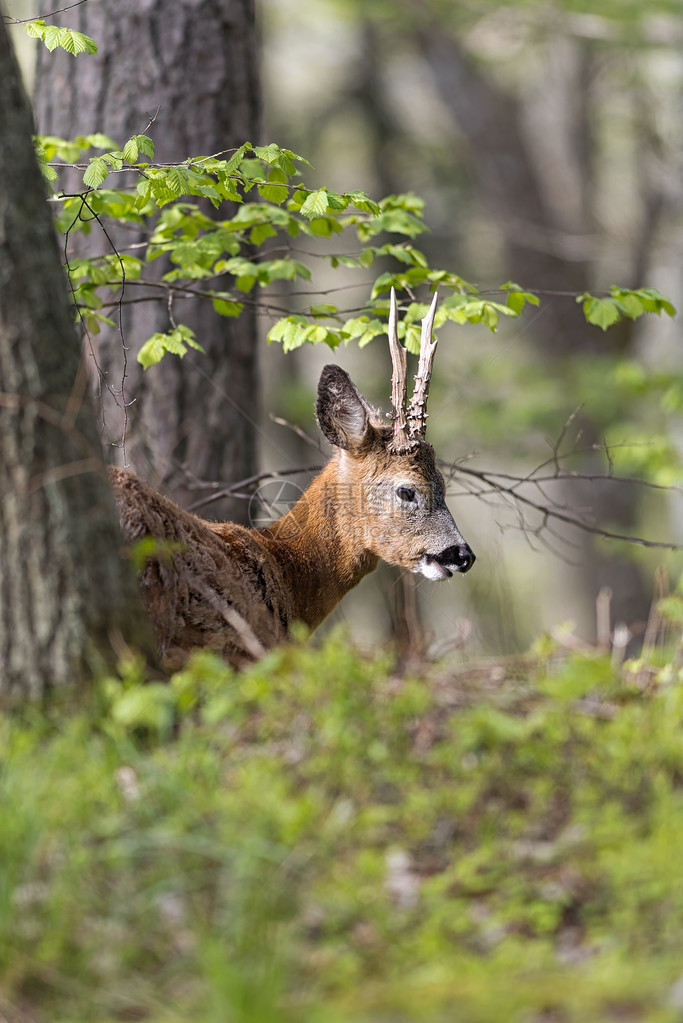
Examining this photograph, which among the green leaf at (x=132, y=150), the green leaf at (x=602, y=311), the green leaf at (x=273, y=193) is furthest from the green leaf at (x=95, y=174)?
the green leaf at (x=602, y=311)

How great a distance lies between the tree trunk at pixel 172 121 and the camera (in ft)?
22.9

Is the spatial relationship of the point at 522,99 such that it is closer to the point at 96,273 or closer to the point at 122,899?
the point at 96,273

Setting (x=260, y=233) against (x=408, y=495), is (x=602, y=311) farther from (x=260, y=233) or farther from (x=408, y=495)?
(x=260, y=233)

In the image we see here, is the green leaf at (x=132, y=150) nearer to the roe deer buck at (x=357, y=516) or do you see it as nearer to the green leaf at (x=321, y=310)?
the green leaf at (x=321, y=310)

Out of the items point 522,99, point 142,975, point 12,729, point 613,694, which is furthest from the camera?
point 522,99

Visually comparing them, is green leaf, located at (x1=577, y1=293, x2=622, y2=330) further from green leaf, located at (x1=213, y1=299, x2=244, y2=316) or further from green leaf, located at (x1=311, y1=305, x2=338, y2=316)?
green leaf, located at (x1=213, y1=299, x2=244, y2=316)

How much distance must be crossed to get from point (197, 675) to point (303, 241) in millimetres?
21740

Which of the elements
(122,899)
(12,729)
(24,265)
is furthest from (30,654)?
(24,265)

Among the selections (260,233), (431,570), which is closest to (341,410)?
(431,570)

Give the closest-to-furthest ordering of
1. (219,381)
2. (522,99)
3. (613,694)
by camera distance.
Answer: (613,694), (219,381), (522,99)

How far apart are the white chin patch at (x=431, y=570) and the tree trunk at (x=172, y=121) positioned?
1462mm

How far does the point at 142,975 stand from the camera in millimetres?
2547

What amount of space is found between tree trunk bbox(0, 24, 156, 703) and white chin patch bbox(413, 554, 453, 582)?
2.94m

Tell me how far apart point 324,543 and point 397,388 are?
0.96 metres
